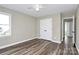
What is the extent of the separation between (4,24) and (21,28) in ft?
1.25

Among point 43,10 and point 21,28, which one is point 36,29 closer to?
point 21,28

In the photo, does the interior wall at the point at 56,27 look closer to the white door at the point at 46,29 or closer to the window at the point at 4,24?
the white door at the point at 46,29

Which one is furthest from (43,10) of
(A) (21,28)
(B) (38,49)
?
(B) (38,49)

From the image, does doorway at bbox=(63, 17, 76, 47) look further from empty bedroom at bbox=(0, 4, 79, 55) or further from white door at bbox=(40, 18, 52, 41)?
white door at bbox=(40, 18, 52, 41)

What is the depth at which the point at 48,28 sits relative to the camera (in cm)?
185

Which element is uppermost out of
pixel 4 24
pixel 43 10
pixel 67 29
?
pixel 43 10

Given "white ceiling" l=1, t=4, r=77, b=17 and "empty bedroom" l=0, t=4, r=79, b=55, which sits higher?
"white ceiling" l=1, t=4, r=77, b=17

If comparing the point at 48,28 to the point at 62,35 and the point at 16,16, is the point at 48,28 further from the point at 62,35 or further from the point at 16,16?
the point at 16,16

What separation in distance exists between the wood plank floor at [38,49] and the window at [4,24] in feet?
1.20

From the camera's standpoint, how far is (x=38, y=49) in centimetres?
179

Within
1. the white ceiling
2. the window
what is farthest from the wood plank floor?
the white ceiling

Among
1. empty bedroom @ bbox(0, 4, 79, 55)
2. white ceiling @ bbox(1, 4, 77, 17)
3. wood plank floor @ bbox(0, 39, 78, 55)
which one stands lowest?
wood plank floor @ bbox(0, 39, 78, 55)

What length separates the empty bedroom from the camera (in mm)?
1716
